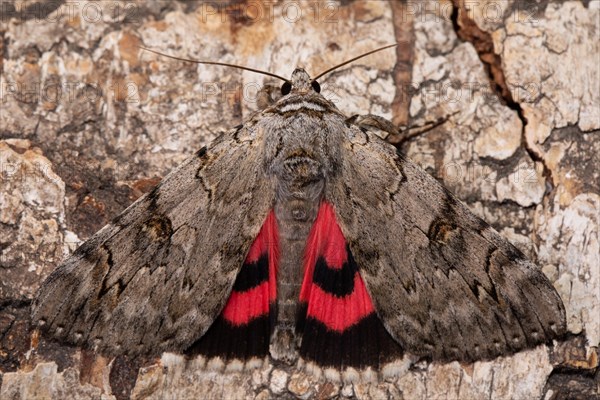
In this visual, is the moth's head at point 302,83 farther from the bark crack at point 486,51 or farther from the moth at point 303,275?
the bark crack at point 486,51

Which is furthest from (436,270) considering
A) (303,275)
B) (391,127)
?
(391,127)

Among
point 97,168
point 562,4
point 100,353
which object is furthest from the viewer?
point 562,4

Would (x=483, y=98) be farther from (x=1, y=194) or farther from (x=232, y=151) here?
(x=1, y=194)

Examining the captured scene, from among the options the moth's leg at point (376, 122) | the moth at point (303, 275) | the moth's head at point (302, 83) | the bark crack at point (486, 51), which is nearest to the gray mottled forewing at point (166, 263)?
the moth at point (303, 275)

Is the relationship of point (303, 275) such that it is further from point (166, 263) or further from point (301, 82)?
point (301, 82)

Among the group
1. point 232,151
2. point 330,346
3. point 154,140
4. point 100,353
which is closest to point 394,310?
point 330,346

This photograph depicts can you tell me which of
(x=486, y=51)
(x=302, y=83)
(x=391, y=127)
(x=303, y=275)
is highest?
(x=486, y=51)
